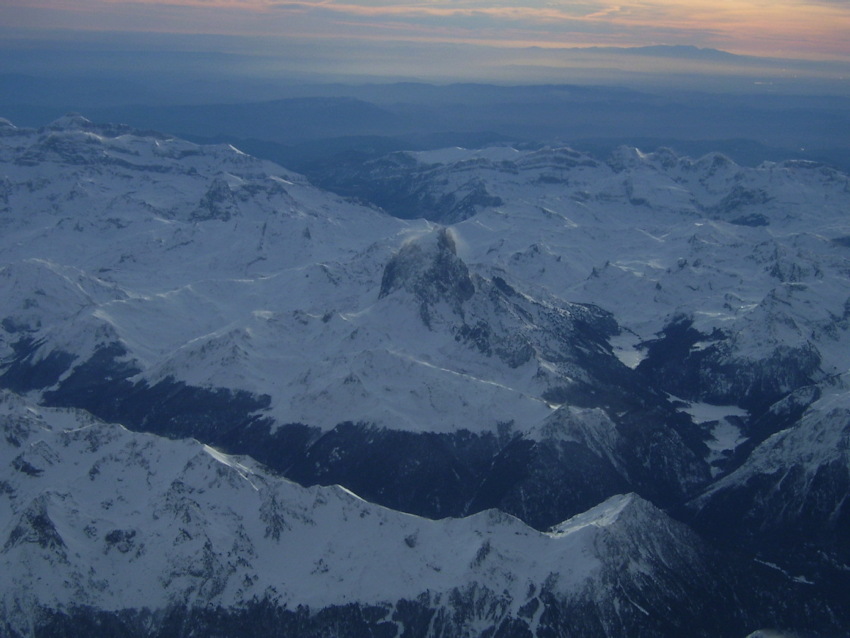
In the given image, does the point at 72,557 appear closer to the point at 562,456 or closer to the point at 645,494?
the point at 562,456

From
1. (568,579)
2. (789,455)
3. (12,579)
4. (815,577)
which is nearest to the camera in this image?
(12,579)

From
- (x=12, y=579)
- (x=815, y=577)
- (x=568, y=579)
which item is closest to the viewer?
(x=12, y=579)

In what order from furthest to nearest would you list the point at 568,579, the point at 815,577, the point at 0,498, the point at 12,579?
the point at 815,577
the point at 0,498
the point at 568,579
the point at 12,579

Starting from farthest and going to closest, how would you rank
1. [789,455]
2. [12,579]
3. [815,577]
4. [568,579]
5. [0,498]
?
[789,455] → [815,577] → [0,498] → [568,579] → [12,579]

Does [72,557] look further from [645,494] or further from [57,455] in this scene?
[645,494]

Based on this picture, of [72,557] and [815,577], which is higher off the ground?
[72,557]

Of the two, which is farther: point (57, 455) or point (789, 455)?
point (789, 455)

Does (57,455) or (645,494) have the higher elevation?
(57,455)

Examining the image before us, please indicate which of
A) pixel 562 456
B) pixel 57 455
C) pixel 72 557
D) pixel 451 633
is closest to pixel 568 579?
pixel 451 633

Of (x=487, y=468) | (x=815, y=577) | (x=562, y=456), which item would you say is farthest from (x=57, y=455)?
(x=815, y=577)
